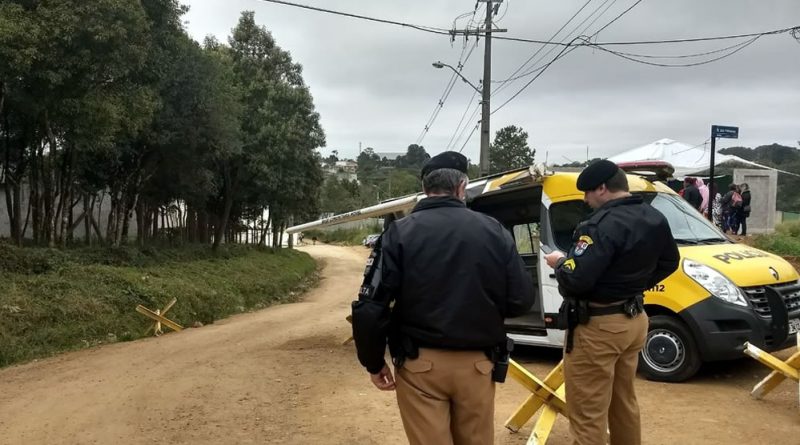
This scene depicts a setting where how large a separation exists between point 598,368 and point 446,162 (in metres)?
1.62

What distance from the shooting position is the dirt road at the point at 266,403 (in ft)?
17.2

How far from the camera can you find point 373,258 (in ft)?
10.6

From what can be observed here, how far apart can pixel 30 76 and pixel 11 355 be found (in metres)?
4.88

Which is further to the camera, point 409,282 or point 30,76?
point 30,76

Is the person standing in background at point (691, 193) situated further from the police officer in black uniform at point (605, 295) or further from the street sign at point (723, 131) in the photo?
the police officer in black uniform at point (605, 295)

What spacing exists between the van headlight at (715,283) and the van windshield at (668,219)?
0.70 metres

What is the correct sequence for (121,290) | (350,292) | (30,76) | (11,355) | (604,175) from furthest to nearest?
(350,292) < (121,290) < (30,76) < (11,355) < (604,175)

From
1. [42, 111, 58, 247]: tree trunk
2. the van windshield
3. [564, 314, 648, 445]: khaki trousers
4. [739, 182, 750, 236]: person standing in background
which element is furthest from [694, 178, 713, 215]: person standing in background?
[42, 111, 58, 247]: tree trunk


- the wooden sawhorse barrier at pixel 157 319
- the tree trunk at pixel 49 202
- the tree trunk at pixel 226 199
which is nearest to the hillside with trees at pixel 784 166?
the tree trunk at pixel 226 199

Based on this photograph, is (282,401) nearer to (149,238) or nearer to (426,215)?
(426,215)

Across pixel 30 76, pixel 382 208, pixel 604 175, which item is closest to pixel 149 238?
pixel 30 76

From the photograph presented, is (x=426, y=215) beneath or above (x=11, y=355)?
above

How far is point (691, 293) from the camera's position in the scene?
6246 mm

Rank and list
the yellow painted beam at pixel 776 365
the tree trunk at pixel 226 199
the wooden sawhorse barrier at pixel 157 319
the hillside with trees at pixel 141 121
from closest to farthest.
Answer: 1. the yellow painted beam at pixel 776 365
2. the hillside with trees at pixel 141 121
3. the wooden sawhorse barrier at pixel 157 319
4. the tree trunk at pixel 226 199
